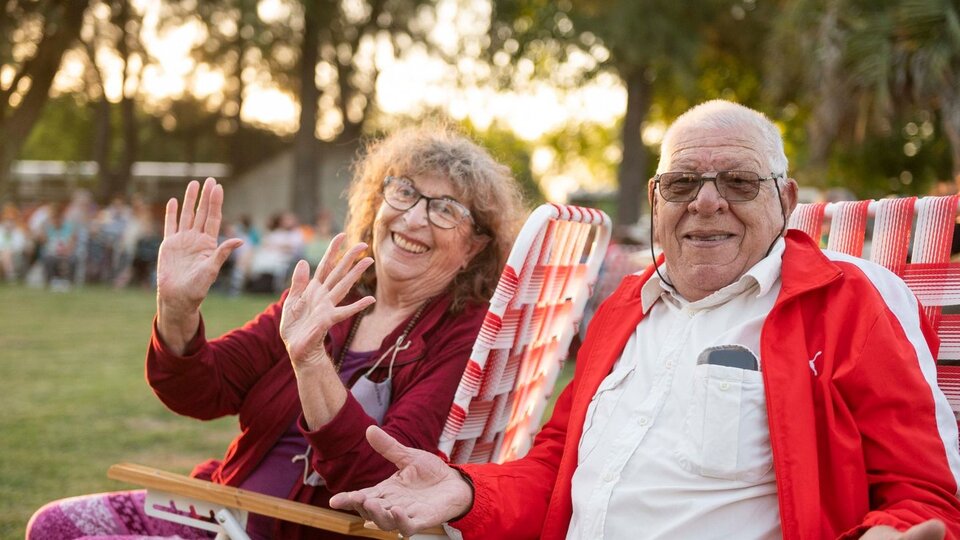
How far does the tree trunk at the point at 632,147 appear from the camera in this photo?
20.4m

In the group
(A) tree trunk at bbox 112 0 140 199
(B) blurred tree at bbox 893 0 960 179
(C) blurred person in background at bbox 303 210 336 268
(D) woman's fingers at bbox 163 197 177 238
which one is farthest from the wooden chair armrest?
(A) tree trunk at bbox 112 0 140 199

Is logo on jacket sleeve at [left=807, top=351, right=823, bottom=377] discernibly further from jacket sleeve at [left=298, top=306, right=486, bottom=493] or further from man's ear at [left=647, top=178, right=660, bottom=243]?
jacket sleeve at [left=298, top=306, right=486, bottom=493]

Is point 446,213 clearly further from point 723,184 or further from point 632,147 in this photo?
point 632,147

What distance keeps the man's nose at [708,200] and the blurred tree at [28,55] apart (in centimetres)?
1732

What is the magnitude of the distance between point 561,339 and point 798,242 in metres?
1.07

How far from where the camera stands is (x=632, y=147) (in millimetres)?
20453

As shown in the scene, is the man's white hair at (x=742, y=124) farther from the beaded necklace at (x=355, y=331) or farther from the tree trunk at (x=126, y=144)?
the tree trunk at (x=126, y=144)

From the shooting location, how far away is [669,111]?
92.6 feet

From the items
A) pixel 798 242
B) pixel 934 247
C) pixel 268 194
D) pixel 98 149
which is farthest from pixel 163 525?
pixel 268 194

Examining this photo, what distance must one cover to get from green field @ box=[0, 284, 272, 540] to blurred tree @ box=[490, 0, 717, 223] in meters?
10.2

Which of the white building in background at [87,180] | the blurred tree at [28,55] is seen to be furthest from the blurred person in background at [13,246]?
the white building in background at [87,180]

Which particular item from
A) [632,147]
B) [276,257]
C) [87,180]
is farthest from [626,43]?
[87,180]

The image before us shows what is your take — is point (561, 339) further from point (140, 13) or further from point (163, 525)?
point (140, 13)

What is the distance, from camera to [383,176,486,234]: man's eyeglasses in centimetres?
307
